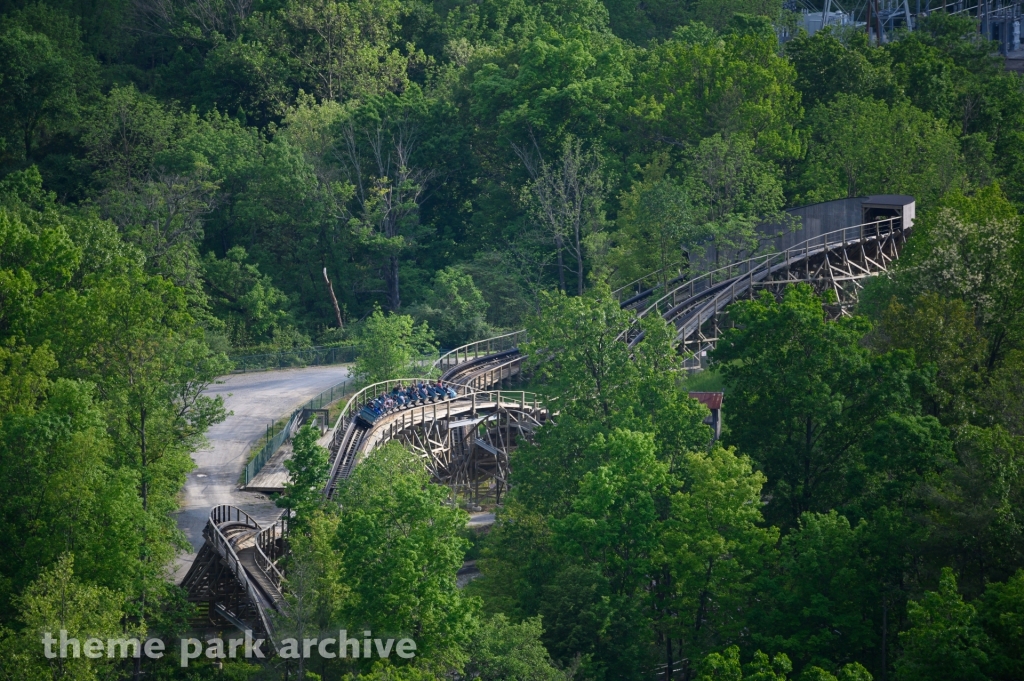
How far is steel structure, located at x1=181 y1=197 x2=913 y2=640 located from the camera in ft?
188

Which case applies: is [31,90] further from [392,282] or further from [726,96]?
[726,96]

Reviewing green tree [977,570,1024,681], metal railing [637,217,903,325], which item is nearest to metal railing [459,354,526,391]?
metal railing [637,217,903,325]

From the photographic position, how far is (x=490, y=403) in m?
71.8

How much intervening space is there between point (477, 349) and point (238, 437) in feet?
48.3

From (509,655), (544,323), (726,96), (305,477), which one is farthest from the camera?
(726,96)

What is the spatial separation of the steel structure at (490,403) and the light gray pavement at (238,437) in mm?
2104

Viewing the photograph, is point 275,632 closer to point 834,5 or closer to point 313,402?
point 313,402

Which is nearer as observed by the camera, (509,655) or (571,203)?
(509,655)

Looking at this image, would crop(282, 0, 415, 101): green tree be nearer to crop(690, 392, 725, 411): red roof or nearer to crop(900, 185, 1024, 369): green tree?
crop(900, 185, 1024, 369): green tree

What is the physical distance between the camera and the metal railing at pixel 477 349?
81.1 meters

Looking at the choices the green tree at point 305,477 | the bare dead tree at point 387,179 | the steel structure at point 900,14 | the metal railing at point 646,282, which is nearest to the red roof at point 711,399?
the green tree at point 305,477

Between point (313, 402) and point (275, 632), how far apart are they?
96.5 feet

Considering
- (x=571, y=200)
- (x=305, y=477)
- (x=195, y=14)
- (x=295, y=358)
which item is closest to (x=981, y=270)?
(x=305, y=477)

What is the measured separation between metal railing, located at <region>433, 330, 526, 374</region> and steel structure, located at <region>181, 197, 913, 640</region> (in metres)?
0.10
